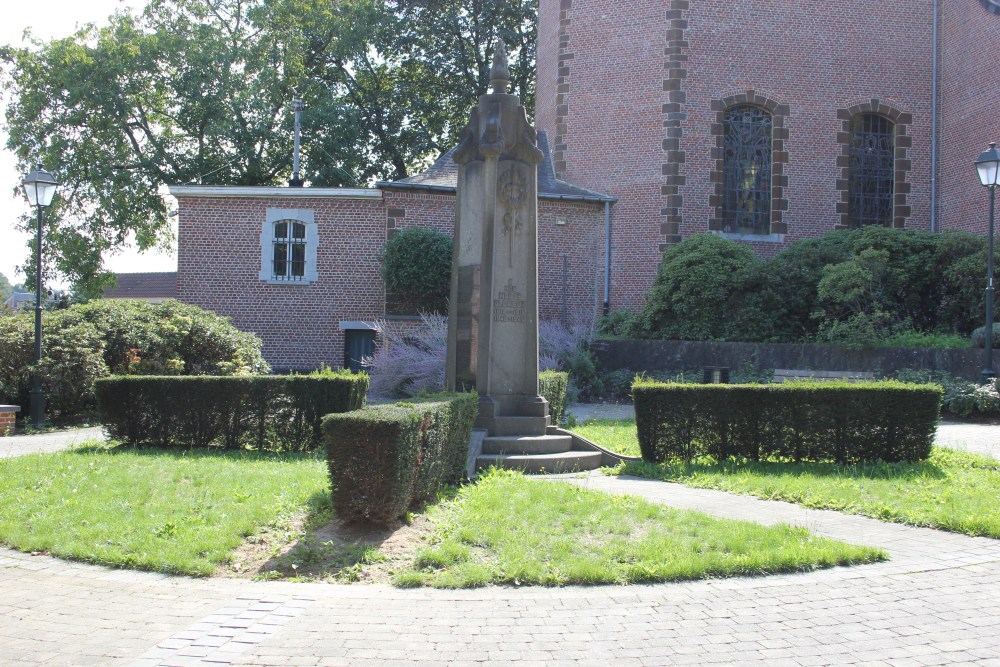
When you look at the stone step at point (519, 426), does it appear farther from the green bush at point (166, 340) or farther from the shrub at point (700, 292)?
the shrub at point (700, 292)

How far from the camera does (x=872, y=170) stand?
78.9 ft

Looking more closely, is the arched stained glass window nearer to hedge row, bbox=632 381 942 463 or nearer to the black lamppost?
the black lamppost

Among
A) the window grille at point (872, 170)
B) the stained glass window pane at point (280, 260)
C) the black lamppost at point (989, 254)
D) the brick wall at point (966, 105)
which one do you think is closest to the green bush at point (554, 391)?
the black lamppost at point (989, 254)

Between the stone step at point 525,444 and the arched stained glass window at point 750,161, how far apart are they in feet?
51.1

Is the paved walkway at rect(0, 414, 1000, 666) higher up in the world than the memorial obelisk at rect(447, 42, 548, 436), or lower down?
lower down

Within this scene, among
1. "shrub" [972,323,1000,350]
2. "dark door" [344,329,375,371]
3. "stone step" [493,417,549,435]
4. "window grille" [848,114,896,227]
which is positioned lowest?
"stone step" [493,417,549,435]

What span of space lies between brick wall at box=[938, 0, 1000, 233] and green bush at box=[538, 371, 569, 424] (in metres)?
14.7

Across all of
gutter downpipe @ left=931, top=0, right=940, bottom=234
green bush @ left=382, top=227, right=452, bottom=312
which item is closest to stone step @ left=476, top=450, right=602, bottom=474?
green bush @ left=382, top=227, right=452, bottom=312

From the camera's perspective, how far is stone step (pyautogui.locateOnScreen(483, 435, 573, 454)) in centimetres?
944

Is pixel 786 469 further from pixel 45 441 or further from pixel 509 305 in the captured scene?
pixel 45 441

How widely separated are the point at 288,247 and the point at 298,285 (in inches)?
42.4

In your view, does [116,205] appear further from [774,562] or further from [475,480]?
[774,562]

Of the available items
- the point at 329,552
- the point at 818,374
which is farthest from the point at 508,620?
the point at 818,374

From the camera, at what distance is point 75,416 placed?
46.7 feet
